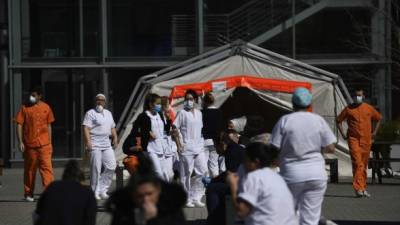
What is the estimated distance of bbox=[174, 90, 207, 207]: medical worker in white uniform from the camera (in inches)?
595

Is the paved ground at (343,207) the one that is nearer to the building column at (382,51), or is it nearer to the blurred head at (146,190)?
the building column at (382,51)

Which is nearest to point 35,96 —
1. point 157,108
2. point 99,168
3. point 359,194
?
point 99,168

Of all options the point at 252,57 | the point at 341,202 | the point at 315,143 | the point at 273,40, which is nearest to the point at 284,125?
the point at 315,143

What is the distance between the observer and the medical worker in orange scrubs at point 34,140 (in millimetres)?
15992

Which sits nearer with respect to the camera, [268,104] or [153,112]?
[153,112]

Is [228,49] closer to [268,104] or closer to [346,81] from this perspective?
[268,104]

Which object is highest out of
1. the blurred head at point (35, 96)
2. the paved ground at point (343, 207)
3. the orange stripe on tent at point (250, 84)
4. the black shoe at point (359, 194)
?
the orange stripe on tent at point (250, 84)

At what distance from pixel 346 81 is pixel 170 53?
189 inches

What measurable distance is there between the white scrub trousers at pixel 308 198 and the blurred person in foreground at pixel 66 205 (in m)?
2.42

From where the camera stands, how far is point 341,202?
627 inches

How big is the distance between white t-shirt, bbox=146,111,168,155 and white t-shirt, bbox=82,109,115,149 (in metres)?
1.84

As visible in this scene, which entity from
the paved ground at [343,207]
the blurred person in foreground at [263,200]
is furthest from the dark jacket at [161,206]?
the paved ground at [343,207]

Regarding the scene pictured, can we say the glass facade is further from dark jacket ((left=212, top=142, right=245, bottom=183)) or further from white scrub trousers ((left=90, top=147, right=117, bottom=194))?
dark jacket ((left=212, top=142, right=245, bottom=183))

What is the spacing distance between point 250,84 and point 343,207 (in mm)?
5731
